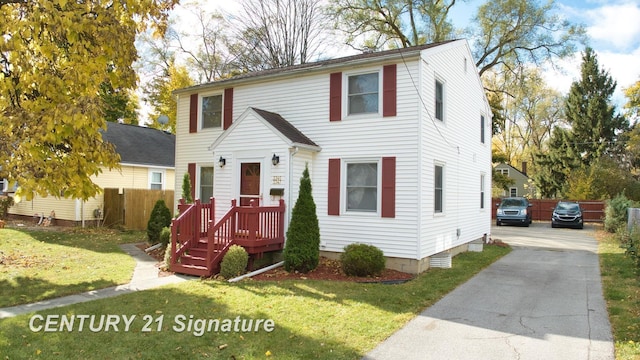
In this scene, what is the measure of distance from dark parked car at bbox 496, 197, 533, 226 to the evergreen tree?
43.0 feet

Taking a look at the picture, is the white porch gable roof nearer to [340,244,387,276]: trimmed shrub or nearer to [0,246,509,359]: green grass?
[340,244,387,276]: trimmed shrub

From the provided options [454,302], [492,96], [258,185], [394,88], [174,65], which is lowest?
[454,302]

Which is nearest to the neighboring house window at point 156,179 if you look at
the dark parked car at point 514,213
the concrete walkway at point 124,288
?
the concrete walkway at point 124,288

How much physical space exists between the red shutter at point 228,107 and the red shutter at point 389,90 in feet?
16.3

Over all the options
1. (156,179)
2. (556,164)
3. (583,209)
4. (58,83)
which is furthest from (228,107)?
(556,164)

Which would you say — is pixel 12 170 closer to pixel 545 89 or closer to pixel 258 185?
pixel 258 185

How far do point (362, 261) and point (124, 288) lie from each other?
4.76 meters

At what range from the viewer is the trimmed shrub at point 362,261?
913cm

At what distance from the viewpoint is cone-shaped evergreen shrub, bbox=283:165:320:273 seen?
9430mm

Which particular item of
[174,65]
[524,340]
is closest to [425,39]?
[174,65]

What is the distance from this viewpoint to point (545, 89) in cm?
4528

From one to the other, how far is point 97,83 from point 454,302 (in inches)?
279

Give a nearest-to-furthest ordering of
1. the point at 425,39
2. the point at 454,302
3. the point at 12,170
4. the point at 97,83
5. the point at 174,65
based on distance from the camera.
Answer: the point at 12,170 → the point at 97,83 → the point at 454,302 → the point at 425,39 → the point at 174,65

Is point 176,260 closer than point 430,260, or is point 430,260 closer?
point 176,260
